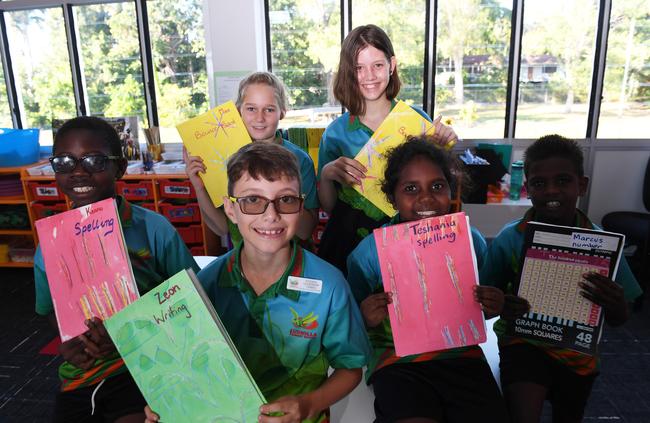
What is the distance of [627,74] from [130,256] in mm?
4583

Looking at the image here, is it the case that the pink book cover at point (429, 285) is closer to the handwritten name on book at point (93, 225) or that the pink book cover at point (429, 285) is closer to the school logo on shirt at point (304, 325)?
the school logo on shirt at point (304, 325)

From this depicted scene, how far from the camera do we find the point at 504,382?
49.7 inches

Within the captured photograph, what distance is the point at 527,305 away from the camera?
49.6 inches

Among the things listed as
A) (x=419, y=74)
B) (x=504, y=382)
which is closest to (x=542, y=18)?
(x=419, y=74)

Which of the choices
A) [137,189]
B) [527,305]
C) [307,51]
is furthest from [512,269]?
[307,51]

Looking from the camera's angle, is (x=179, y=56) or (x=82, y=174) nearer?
(x=82, y=174)

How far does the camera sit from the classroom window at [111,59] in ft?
14.2

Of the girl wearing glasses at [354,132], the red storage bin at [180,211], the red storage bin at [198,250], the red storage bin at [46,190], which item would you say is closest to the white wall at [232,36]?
the red storage bin at [180,211]

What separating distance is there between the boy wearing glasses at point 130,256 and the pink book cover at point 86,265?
56 mm

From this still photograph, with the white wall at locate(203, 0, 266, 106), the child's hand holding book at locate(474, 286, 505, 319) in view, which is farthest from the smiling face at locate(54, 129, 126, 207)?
the white wall at locate(203, 0, 266, 106)

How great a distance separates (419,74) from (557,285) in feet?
11.1

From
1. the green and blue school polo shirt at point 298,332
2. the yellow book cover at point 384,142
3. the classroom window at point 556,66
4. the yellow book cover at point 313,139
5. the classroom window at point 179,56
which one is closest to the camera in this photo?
the green and blue school polo shirt at point 298,332

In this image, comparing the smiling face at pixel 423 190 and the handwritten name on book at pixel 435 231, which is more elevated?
the smiling face at pixel 423 190

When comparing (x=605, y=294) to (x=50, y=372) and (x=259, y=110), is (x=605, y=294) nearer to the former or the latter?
(x=259, y=110)
